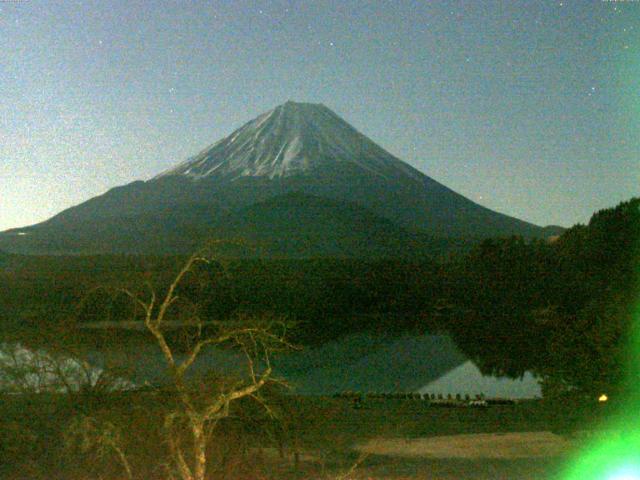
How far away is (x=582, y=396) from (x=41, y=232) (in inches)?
2865

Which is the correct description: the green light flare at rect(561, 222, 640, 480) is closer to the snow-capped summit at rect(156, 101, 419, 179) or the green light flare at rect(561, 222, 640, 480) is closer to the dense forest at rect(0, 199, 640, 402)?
the dense forest at rect(0, 199, 640, 402)

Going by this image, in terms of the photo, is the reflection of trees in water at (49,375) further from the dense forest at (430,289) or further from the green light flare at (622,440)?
the dense forest at (430,289)

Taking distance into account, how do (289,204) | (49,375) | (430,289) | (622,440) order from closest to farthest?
(622,440) < (49,375) < (430,289) < (289,204)

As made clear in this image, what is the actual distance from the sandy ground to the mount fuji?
5435 cm

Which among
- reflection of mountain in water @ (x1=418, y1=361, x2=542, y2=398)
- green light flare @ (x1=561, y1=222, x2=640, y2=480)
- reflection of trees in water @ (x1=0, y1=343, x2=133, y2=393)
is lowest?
reflection of mountain in water @ (x1=418, y1=361, x2=542, y2=398)

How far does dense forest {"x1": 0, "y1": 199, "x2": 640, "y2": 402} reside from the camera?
29.4 metres

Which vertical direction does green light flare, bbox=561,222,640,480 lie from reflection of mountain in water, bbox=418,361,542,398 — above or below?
above

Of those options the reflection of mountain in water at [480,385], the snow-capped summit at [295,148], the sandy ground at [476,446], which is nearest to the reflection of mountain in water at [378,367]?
the reflection of mountain in water at [480,385]

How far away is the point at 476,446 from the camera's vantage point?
1062 centimetres

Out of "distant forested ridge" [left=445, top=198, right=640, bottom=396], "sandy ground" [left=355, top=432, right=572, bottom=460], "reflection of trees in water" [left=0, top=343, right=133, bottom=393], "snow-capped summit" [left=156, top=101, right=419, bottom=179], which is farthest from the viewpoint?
"snow-capped summit" [left=156, top=101, right=419, bottom=179]

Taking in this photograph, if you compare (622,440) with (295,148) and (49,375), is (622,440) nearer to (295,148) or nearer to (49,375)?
(49,375)

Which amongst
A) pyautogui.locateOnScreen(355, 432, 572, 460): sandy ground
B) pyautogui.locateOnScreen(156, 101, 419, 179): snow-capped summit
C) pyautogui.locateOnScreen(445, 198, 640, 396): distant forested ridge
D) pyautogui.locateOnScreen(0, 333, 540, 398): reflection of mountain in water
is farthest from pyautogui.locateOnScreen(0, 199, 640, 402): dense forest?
pyautogui.locateOnScreen(156, 101, 419, 179): snow-capped summit

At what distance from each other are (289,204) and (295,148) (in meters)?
13.0

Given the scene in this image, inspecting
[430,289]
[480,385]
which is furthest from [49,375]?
[430,289]
